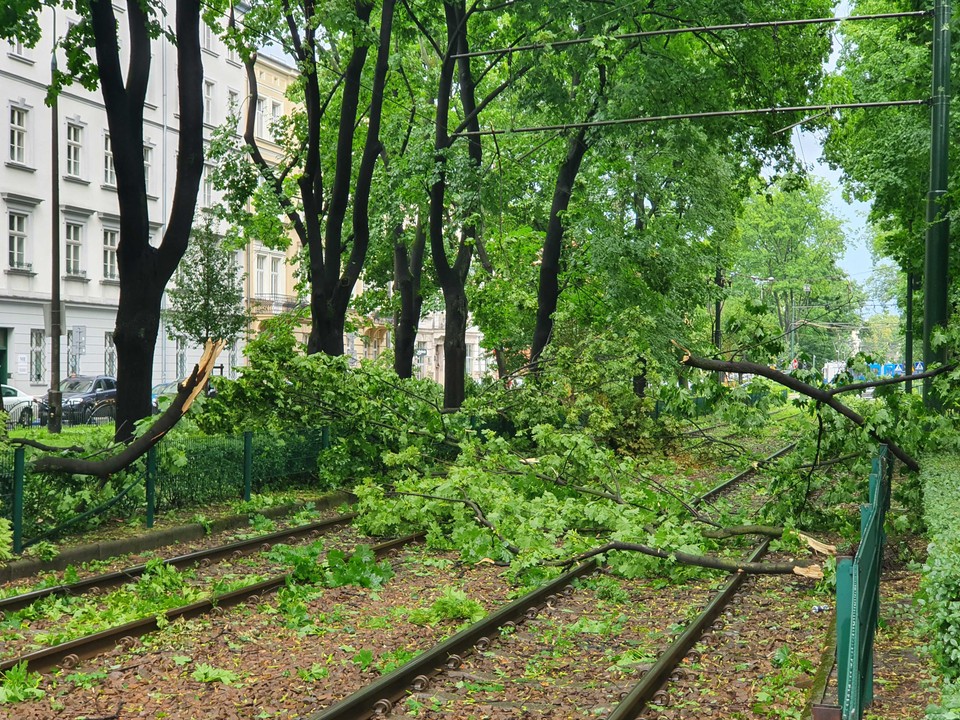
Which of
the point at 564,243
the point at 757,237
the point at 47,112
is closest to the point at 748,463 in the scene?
the point at 564,243

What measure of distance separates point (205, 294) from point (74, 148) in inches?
389

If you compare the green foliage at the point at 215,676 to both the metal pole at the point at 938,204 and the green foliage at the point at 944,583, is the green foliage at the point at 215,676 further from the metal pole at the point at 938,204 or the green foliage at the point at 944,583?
the metal pole at the point at 938,204

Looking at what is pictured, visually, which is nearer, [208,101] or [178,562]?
[178,562]

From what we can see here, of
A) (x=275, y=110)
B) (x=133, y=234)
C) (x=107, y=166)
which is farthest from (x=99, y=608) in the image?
(x=275, y=110)

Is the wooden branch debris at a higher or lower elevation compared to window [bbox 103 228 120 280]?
lower

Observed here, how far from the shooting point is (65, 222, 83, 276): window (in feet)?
145

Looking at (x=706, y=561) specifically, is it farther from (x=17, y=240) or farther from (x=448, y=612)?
(x=17, y=240)

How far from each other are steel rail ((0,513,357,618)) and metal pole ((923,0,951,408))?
28.2 feet

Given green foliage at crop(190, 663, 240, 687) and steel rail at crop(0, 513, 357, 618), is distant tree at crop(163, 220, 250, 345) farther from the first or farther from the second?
green foliage at crop(190, 663, 240, 687)

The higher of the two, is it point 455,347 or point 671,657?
point 455,347

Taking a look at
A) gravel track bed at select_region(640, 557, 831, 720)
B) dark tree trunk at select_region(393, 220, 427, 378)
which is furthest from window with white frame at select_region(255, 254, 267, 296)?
gravel track bed at select_region(640, 557, 831, 720)

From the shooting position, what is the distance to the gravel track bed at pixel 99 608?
9078 mm

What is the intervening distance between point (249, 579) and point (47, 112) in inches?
1433

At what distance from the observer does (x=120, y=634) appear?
29.2 feet
